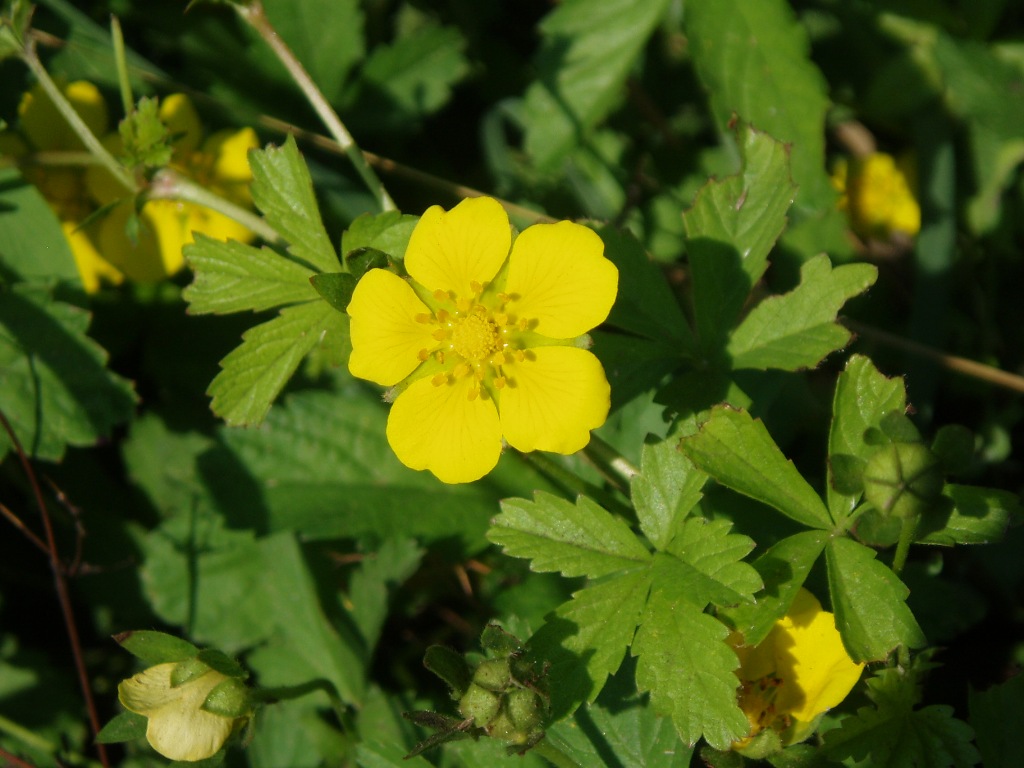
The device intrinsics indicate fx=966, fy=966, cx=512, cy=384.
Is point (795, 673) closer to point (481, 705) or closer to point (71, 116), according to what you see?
point (481, 705)

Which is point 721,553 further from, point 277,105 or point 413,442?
point 277,105

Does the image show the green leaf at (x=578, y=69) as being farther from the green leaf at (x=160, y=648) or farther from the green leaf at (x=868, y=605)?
the green leaf at (x=160, y=648)

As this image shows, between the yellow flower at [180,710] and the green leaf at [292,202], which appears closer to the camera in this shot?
the yellow flower at [180,710]

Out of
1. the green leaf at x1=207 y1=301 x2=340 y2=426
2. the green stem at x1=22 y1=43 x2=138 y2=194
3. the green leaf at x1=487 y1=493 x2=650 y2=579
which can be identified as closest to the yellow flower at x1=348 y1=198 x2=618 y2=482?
the green leaf at x1=487 y1=493 x2=650 y2=579

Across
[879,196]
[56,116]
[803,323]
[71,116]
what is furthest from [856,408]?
[56,116]

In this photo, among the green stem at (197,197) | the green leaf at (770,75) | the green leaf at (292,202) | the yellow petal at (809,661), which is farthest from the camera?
the green leaf at (770,75)

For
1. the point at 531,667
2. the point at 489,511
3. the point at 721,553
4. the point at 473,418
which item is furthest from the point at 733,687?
the point at 489,511

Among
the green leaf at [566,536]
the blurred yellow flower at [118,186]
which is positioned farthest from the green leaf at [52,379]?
the green leaf at [566,536]
